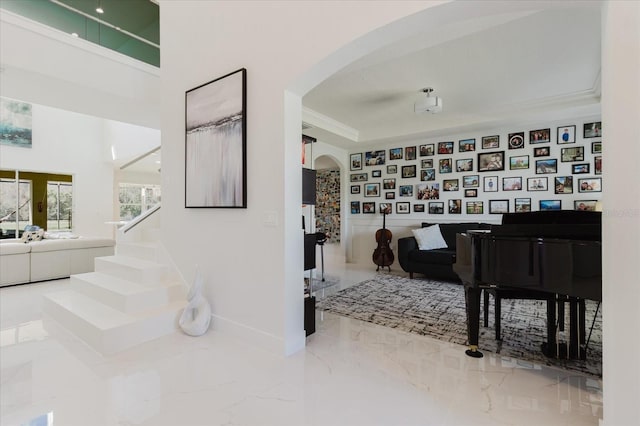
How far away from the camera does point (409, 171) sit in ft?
19.8

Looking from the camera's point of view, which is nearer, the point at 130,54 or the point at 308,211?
the point at 130,54

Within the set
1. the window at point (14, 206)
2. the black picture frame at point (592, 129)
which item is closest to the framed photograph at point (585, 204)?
the black picture frame at point (592, 129)

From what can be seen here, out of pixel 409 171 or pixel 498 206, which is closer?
pixel 498 206

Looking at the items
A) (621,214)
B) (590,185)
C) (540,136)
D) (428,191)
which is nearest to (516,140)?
(540,136)

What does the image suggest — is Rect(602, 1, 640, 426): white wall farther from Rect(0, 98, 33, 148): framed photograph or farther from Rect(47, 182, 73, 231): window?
Rect(47, 182, 73, 231): window

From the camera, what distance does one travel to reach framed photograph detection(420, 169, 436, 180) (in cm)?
577

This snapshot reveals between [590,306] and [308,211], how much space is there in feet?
14.4

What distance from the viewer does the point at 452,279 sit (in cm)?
488

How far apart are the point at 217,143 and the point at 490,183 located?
15.0ft

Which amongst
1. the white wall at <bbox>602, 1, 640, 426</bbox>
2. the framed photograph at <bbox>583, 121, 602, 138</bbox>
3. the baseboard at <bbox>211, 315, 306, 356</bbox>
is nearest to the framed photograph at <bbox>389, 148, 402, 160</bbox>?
the framed photograph at <bbox>583, 121, 602, 138</bbox>

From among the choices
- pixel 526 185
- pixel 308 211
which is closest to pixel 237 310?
pixel 308 211

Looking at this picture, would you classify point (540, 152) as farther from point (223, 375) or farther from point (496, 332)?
point (223, 375)

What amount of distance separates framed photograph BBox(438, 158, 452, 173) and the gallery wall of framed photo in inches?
0.7

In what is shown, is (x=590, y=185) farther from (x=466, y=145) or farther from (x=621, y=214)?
(x=621, y=214)
